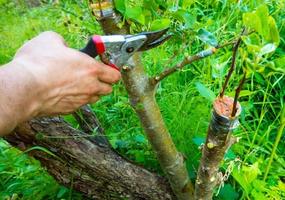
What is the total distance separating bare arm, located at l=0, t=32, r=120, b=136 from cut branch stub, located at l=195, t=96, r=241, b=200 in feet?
0.85

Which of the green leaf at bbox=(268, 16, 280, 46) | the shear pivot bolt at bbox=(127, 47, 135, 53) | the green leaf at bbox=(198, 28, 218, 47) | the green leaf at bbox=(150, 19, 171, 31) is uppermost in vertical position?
the green leaf at bbox=(268, 16, 280, 46)

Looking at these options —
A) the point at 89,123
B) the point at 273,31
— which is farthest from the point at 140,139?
the point at 273,31

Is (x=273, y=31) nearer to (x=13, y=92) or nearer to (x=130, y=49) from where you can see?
(x=130, y=49)

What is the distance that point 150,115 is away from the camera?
52.7 inches

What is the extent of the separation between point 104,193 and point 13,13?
297 centimetres

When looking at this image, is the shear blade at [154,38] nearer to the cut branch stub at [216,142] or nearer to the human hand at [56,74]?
the human hand at [56,74]

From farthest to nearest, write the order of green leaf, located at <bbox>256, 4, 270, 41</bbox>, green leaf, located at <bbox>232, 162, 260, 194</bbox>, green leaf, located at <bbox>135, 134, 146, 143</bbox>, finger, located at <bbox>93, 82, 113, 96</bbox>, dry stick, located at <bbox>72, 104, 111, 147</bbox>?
green leaf, located at <bbox>135, 134, 146, 143</bbox>
dry stick, located at <bbox>72, 104, 111, 147</bbox>
green leaf, located at <bbox>232, 162, 260, 194</bbox>
finger, located at <bbox>93, 82, 113, 96</bbox>
green leaf, located at <bbox>256, 4, 270, 41</bbox>

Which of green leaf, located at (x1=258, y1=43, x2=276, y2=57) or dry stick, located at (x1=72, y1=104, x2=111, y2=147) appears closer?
green leaf, located at (x1=258, y1=43, x2=276, y2=57)

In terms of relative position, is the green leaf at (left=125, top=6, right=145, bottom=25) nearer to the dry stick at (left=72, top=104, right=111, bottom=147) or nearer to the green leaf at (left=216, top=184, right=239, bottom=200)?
the dry stick at (left=72, top=104, right=111, bottom=147)

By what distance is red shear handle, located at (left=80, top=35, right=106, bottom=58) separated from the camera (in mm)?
1063

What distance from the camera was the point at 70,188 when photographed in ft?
5.32

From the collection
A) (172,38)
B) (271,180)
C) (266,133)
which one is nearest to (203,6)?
(266,133)

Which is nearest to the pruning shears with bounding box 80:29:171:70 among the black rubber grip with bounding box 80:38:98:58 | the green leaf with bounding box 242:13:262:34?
the black rubber grip with bounding box 80:38:98:58

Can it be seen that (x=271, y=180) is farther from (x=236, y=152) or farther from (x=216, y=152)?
(x=216, y=152)
